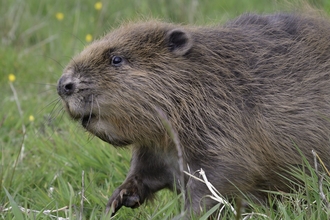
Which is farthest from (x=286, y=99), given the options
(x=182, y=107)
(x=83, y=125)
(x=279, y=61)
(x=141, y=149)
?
(x=83, y=125)

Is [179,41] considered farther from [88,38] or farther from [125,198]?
[88,38]

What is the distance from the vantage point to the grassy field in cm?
413

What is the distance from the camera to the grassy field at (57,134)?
4133 millimetres

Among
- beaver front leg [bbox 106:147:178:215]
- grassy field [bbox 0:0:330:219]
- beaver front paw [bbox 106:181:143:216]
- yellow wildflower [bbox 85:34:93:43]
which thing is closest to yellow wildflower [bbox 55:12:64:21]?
grassy field [bbox 0:0:330:219]

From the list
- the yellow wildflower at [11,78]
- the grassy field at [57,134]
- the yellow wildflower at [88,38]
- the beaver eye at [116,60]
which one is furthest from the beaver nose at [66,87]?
the yellow wildflower at [88,38]

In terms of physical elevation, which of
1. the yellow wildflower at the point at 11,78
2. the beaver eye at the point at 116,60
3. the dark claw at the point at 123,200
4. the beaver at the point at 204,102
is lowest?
the yellow wildflower at the point at 11,78

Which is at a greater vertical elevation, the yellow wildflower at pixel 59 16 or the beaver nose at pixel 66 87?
the beaver nose at pixel 66 87

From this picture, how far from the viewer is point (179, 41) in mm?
4387

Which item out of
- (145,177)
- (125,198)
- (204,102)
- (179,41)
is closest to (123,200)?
(125,198)

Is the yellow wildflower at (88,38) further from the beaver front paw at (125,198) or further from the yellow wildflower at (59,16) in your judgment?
the beaver front paw at (125,198)

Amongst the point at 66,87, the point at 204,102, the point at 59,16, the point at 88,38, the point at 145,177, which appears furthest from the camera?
the point at 59,16

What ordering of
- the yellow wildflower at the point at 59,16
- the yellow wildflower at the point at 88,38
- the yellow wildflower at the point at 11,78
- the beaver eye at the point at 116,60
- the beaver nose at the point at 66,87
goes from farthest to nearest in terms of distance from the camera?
the yellow wildflower at the point at 59,16, the yellow wildflower at the point at 88,38, the yellow wildflower at the point at 11,78, the beaver eye at the point at 116,60, the beaver nose at the point at 66,87

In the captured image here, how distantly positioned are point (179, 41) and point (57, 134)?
1749mm

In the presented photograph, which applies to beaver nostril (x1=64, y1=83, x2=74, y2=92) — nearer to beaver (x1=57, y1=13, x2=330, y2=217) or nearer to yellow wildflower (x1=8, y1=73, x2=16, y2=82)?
beaver (x1=57, y1=13, x2=330, y2=217)
